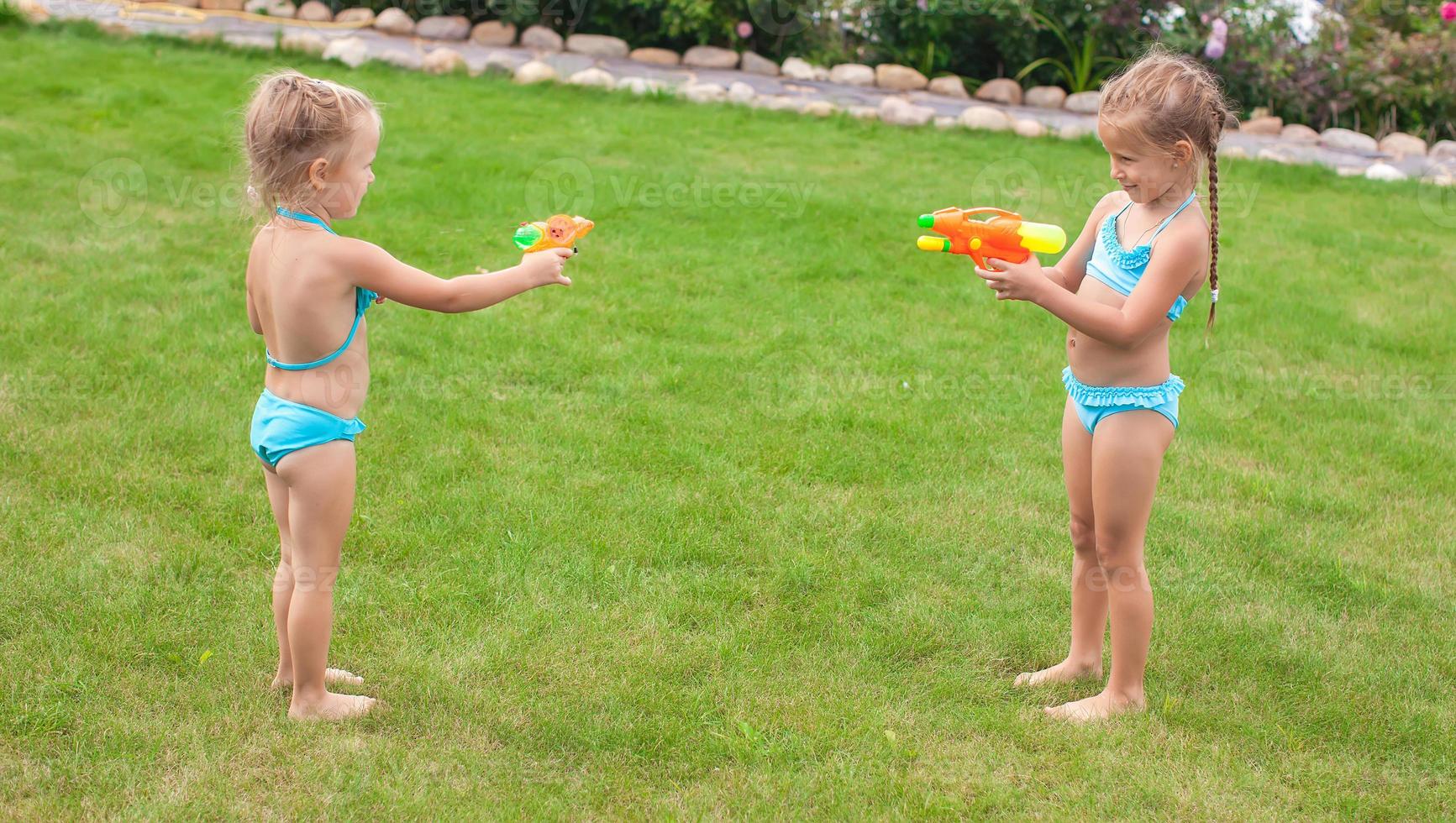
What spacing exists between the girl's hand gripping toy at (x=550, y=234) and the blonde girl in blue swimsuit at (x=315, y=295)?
0.22 ft

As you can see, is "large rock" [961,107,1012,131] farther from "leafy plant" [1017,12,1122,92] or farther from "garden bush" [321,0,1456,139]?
"garden bush" [321,0,1456,139]

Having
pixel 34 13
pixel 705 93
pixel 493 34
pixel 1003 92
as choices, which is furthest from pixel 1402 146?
pixel 34 13

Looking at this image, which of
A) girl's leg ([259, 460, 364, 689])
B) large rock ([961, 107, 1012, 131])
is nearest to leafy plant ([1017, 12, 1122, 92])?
large rock ([961, 107, 1012, 131])

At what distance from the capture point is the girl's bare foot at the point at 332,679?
3.13 meters

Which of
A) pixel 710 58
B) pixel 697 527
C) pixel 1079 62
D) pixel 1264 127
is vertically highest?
pixel 1079 62

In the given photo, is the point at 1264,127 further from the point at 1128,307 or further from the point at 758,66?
the point at 1128,307

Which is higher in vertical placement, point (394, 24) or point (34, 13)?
point (394, 24)

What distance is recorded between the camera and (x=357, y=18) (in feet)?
36.5

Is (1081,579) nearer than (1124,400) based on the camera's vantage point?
No

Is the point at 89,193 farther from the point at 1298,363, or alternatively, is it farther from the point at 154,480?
the point at 1298,363

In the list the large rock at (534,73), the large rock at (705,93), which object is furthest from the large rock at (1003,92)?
the large rock at (534,73)

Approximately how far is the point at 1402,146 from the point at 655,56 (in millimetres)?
6467

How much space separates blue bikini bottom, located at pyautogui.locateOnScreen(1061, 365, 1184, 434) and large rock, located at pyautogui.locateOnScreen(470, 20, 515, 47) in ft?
30.2

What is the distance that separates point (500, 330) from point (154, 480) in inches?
70.5
